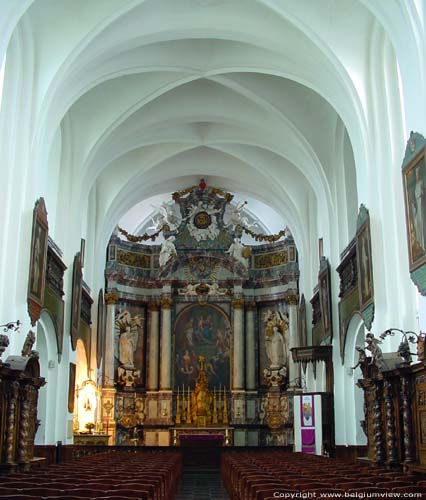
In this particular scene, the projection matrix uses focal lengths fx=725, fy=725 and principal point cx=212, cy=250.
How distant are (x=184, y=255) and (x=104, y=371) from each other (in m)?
5.46

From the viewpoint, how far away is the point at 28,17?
15328 millimetres

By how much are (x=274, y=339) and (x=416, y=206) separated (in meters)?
15.9

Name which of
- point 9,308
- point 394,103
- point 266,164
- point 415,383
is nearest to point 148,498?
point 415,383

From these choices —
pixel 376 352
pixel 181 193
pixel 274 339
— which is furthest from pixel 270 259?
pixel 376 352

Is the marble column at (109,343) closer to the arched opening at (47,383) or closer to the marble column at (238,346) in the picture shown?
the marble column at (238,346)

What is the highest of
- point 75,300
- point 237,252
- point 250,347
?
point 237,252

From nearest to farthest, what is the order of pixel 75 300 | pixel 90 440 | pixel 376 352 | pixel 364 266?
pixel 376 352, pixel 364 266, pixel 75 300, pixel 90 440

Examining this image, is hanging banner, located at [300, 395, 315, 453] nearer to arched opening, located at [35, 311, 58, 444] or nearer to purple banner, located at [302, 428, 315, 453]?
purple banner, located at [302, 428, 315, 453]

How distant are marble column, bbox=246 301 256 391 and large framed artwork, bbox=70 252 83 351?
27.4 ft

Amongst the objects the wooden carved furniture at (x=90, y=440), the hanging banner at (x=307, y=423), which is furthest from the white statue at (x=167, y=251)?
the hanging banner at (x=307, y=423)

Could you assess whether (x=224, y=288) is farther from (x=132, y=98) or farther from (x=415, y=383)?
(x=415, y=383)

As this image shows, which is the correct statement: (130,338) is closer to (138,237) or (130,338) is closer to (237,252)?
(138,237)

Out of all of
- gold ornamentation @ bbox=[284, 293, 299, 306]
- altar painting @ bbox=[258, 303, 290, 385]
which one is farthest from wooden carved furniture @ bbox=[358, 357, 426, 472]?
altar painting @ bbox=[258, 303, 290, 385]

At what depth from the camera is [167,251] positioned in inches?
1101
